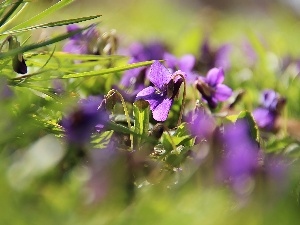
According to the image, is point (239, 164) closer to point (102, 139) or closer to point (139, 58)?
point (102, 139)

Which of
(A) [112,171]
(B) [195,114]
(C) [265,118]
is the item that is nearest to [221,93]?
(C) [265,118]

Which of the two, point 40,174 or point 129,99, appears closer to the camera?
point 40,174

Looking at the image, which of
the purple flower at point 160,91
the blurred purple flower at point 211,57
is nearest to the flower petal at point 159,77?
the purple flower at point 160,91

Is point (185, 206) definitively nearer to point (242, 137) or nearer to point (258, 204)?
point (258, 204)

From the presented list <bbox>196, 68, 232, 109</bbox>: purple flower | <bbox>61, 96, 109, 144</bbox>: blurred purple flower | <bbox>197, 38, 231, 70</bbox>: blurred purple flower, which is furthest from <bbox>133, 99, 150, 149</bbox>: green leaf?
<bbox>197, 38, 231, 70</bbox>: blurred purple flower

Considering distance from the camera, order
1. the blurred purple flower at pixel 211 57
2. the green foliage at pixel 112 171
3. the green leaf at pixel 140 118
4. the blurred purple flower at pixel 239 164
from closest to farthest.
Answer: the green foliage at pixel 112 171, the blurred purple flower at pixel 239 164, the green leaf at pixel 140 118, the blurred purple flower at pixel 211 57

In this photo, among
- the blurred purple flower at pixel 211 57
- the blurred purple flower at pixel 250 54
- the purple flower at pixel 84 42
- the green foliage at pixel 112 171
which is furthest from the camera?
the blurred purple flower at pixel 250 54

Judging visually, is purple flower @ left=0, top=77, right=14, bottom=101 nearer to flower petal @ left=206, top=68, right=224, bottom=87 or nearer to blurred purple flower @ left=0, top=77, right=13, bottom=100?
blurred purple flower @ left=0, top=77, right=13, bottom=100

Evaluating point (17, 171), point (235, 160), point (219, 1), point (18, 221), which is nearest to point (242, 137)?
point (235, 160)

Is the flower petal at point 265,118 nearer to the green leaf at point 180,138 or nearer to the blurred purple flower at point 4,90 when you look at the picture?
the green leaf at point 180,138
